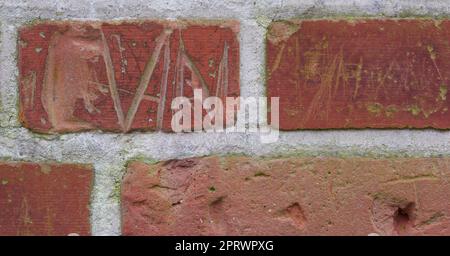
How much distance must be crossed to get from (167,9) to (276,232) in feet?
0.82

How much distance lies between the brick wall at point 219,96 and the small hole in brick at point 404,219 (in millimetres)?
13

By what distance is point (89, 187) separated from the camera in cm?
50

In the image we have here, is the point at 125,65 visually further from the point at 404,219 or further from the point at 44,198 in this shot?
the point at 404,219

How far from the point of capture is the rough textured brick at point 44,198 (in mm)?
499

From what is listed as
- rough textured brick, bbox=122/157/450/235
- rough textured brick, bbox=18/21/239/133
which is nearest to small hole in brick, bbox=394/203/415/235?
rough textured brick, bbox=122/157/450/235

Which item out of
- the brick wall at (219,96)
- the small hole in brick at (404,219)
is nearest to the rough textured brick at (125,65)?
the brick wall at (219,96)

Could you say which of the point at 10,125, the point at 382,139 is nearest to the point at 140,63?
the point at 10,125

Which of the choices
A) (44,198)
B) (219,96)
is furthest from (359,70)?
(44,198)

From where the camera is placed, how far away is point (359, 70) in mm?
494

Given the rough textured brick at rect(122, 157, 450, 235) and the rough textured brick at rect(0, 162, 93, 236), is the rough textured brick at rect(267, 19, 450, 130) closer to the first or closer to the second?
the rough textured brick at rect(122, 157, 450, 235)

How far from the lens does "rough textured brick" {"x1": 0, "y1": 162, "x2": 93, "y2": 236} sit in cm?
50

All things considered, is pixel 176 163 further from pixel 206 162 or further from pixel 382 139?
pixel 382 139

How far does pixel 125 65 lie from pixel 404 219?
0.32 m

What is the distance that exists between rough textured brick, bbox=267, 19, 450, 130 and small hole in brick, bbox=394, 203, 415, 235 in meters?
0.09
